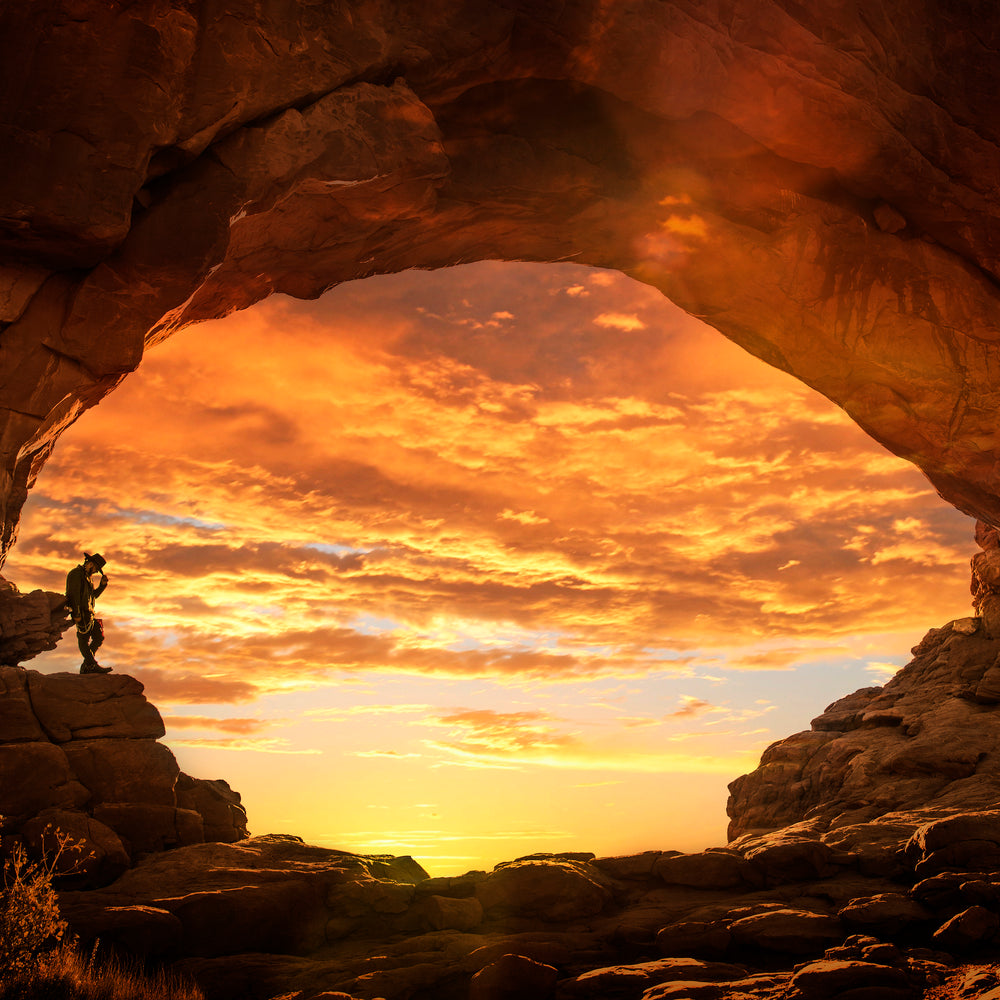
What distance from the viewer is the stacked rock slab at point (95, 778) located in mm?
12719

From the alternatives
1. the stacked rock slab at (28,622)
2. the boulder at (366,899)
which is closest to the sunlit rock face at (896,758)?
the boulder at (366,899)

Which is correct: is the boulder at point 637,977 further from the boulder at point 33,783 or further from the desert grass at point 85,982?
the boulder at point 33,783

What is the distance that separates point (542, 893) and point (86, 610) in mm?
10075

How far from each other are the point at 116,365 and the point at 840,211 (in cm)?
1383

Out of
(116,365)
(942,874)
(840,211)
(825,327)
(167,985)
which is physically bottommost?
(167,985)

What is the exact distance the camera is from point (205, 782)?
51.6ft

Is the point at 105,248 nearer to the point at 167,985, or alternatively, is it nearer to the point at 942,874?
the point at 167,985

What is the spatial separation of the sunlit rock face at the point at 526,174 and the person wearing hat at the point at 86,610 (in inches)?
132

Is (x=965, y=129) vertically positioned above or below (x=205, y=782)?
above

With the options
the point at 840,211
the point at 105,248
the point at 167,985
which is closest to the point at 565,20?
the point at 840,211

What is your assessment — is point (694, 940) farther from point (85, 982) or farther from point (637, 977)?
point (85, 982)

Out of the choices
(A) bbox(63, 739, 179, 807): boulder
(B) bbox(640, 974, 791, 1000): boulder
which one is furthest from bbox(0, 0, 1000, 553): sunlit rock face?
(B) bbox(640, 974, 791, 1000): boulder

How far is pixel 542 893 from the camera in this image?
1383 cm

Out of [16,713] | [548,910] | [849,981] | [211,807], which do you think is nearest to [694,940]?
[849,981]
